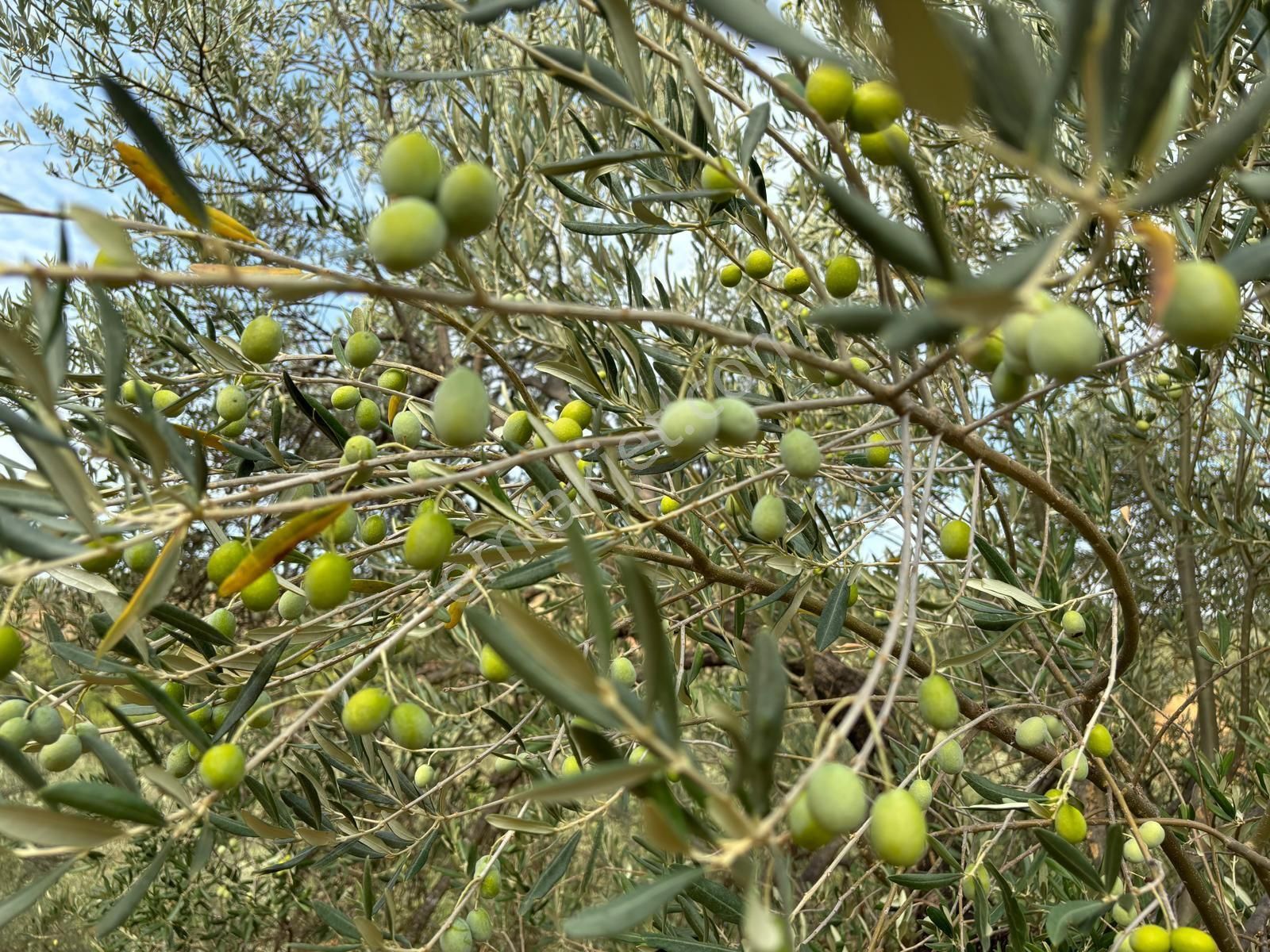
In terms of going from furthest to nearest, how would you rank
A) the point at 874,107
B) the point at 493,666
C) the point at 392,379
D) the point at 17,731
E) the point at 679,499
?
the point at 679,499 < the point at 392,379 < the point at 493,666 < the point at 17,731 < the point at 874,107

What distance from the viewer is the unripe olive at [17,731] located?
0.86m

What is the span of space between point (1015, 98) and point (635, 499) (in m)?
0.56

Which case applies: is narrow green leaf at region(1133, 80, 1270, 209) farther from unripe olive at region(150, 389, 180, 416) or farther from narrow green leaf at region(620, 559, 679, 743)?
unripe olive at region(150, 389, 180, 416)

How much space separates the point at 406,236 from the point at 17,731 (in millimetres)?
736

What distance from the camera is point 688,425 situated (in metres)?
0.68

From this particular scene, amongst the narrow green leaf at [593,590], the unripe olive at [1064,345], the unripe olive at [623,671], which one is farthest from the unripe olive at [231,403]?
the unripe olive at [1064,345]

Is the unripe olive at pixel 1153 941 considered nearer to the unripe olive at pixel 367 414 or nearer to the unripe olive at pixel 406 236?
the unripe olive at pixel 406 236

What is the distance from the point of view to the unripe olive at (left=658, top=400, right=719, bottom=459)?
68 centimetres

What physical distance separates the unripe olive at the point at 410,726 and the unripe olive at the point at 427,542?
0.53 ft

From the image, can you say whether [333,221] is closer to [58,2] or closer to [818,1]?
[58,2]

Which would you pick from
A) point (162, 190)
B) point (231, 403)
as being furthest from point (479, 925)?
point (162, 190)

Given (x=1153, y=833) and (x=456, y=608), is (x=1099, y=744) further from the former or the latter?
(x=456, y=608)

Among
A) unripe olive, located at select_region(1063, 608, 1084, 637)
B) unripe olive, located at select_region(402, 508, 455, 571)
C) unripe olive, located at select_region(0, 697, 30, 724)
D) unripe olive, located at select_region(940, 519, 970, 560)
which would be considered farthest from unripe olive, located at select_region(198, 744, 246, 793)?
unripe olive, located at select_region(1063, 608, 1084, 637)

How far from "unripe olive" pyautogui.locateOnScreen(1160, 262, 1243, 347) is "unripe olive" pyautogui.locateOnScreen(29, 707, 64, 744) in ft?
3.62
